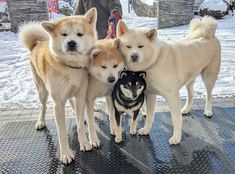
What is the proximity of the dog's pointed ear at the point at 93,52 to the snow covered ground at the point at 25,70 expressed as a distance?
5.78 ft

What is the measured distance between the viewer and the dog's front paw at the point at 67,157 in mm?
2531

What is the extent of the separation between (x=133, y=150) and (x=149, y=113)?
0.41m

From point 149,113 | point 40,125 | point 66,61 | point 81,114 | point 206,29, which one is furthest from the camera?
point 40,125

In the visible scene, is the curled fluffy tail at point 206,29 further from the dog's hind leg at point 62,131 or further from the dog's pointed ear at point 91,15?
the dog's hind leg at point 62,131

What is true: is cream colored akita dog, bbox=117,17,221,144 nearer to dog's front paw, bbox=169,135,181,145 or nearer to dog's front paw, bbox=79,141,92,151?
dog's front paw, bbox=169,135,181,145

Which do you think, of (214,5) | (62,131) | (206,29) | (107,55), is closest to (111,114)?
(62,131)

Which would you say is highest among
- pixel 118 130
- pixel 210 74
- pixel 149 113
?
pixel 210 74

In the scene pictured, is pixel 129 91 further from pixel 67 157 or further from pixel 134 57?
pixel 67 157

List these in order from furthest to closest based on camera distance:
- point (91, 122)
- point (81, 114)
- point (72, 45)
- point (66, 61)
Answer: point (91, 122), point (81, 114), point (66, 61), point (72, 45)

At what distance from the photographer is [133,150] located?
8.96 ft

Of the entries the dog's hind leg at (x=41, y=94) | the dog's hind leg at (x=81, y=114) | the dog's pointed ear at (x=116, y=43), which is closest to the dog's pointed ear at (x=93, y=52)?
the dog's pointed ear at (x=116, y=43)

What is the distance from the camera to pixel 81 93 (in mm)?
2518

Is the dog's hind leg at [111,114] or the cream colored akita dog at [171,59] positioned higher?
the cream colored akita dog at [171,59]

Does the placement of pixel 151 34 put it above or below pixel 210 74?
above
